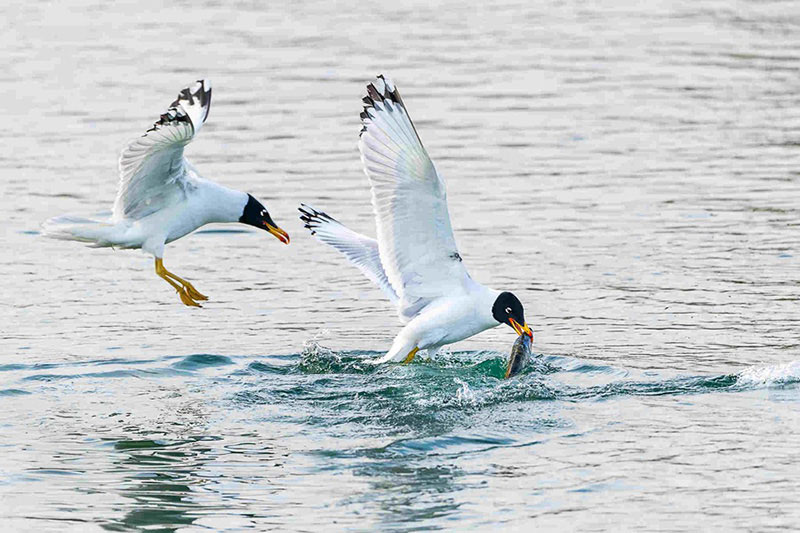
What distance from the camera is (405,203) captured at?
33.7ft

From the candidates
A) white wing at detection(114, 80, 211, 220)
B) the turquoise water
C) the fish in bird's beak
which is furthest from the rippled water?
white wing at detection(114, 80, 211, 220)

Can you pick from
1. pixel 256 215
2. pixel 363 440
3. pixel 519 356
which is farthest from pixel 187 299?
pixel 519 356

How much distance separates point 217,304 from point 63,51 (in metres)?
11.6

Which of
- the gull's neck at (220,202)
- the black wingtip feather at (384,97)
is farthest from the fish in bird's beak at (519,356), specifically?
the gull's neck at (220,202)

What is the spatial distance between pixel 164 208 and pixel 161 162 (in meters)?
0.73

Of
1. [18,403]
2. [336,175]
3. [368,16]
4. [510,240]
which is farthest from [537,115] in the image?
[18,403]

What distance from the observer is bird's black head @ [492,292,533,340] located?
412 inches

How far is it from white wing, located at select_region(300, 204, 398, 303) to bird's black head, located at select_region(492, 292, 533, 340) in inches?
51.6

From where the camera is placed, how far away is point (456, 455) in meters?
9.02

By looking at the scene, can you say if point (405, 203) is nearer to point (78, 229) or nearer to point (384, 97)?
point (384, 97)

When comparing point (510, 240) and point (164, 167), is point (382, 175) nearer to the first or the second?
point (164, 167)

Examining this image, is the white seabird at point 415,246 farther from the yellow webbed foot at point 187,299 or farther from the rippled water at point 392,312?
the yellow webbed foot at point 187,299

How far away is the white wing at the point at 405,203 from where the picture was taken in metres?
9.97

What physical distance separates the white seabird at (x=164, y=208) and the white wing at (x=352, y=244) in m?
0.65
